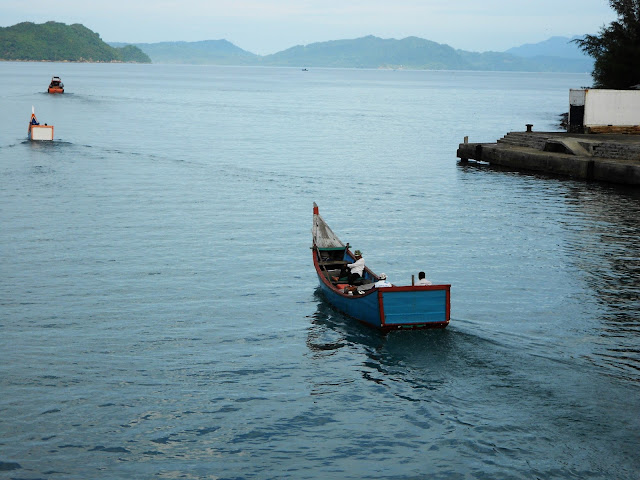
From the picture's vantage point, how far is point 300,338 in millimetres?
24734

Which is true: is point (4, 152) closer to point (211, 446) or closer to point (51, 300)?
point (51, 300)

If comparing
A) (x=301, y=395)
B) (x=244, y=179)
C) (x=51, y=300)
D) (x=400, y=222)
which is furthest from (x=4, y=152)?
(x=301, y=395)

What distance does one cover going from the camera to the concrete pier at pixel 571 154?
56094mm

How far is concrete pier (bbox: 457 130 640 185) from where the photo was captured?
5609cm

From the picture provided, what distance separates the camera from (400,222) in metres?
44.5

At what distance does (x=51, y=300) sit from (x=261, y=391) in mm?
11290

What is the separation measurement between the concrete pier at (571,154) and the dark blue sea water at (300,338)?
4.67 ft

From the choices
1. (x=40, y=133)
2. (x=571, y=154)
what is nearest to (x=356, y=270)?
(x=571, y=154)

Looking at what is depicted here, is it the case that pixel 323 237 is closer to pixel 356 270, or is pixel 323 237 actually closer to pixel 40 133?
pixel 356 270

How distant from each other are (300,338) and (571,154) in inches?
1673

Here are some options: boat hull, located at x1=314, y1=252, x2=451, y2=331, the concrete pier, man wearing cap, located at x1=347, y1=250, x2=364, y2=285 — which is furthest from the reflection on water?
man wearing cap, located at x1=347, y1=250, x2=364, y2=285

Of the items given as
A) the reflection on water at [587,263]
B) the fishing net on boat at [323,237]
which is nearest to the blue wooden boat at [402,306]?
the reflection on water at [587,263]

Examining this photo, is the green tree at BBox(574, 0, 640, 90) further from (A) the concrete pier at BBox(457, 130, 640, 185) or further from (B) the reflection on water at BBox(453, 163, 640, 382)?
(B) the reflection on water at BBox(453, 163, 640, 382)

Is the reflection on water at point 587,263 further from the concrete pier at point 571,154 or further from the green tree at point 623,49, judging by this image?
the green tree at point 623,49
